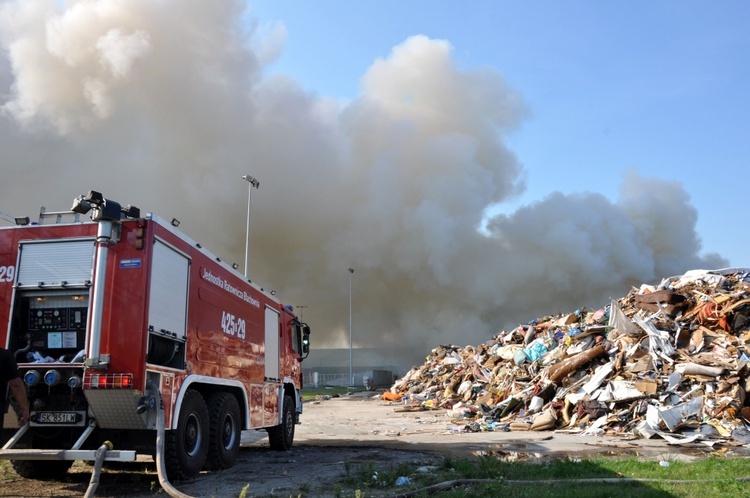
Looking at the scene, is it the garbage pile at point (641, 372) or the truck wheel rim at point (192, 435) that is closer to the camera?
the truck wheel rim at point (192, 435)

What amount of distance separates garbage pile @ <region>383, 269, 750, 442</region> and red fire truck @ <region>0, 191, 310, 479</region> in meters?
9.62

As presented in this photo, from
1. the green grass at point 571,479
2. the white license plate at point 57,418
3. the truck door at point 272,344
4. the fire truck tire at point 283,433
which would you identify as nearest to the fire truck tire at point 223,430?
the green grass at point 571,479

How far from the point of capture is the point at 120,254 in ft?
22.8

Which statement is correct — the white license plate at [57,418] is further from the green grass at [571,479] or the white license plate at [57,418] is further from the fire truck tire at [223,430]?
the green grass at [571,479]

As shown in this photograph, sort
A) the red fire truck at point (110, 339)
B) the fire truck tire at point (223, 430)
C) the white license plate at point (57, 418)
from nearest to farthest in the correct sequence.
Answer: the red fire truck at point (110, 339) < the white license plate at point (57, 418) < the fire truck tire at point (223, 430)

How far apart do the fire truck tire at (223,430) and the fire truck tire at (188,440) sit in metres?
0.30

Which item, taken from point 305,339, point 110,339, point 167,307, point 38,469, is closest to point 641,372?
point 305,339

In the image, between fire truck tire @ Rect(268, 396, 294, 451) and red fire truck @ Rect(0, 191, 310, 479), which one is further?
fire truck tire @ Rect(268, 396, 294, 451)

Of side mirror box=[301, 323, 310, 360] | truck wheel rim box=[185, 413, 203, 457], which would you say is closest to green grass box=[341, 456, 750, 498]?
truck wheel rim box=[185, 413, 203, 457]

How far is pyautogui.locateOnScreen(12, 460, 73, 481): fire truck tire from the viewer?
7.84 m

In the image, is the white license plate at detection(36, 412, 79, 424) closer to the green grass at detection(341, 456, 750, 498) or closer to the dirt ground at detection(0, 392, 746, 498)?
the dirt ground at detection(0, 392, 746, 498)

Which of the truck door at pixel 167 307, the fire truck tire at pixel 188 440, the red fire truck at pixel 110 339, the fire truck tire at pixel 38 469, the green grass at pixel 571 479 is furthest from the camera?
the fire truck tire at pixel 38 469

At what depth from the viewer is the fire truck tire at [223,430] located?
27.9 feet

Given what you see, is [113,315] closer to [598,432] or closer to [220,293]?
[220,293]
